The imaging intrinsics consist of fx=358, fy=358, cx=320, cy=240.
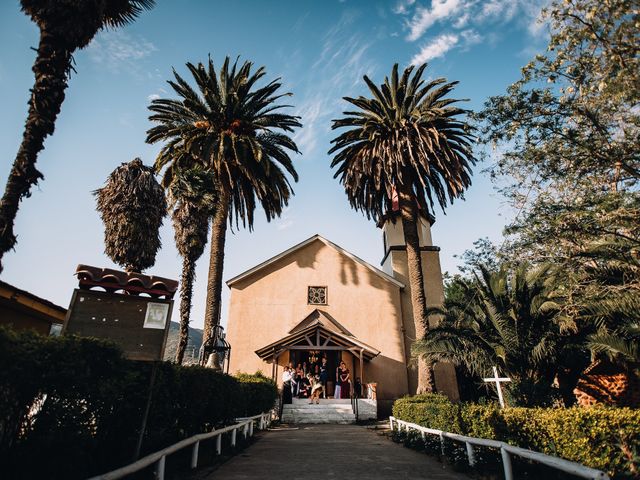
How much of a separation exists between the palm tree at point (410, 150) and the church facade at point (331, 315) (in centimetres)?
206

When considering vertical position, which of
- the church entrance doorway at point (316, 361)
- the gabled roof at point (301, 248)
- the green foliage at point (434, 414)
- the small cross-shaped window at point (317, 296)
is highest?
the gabled roof at point (301, 248)

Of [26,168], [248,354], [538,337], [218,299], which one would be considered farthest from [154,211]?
[538,337]

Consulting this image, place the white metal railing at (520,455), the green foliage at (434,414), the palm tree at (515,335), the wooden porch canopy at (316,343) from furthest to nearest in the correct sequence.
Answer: the wooden porch canopy at (316,343) → the palm tree at (515,335) → the green foliage at (434,414) → the white metal railing at (520,455)

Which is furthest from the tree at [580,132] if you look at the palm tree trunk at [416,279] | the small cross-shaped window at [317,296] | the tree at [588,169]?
the small cross-shaped window at [317,296]

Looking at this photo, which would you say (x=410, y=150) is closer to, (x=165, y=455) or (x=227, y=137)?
(x=227, y=137)

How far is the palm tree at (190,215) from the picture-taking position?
15648 millimetres

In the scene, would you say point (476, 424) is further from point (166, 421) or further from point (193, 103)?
point (193, 103)

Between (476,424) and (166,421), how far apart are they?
18.7ft

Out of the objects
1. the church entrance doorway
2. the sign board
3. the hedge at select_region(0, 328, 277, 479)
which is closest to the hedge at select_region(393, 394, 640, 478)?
the hedge at select_region(0, 328, 277, 479)

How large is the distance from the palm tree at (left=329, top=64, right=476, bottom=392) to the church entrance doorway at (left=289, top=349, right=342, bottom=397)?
6369 mm

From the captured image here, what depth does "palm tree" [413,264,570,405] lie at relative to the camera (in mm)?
11297

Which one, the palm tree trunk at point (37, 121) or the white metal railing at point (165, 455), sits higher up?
the palm tree trunk at point (37, 121)

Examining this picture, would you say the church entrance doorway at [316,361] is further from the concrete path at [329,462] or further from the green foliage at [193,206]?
the concrete path at [329,462]

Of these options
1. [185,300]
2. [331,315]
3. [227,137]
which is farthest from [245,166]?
[331,315]
